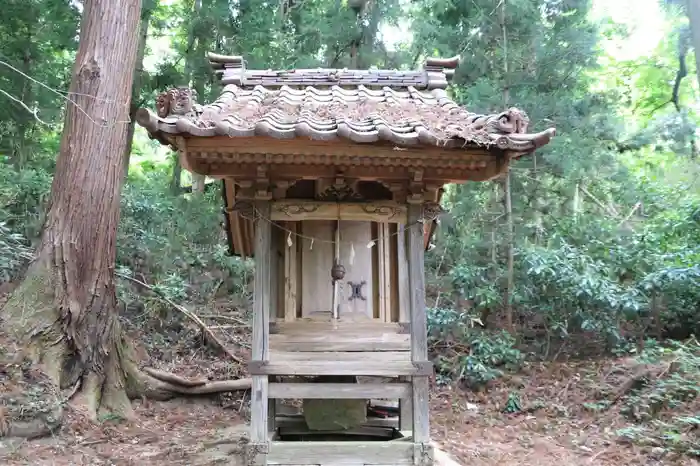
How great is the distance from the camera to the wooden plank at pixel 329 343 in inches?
172

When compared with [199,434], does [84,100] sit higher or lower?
higher

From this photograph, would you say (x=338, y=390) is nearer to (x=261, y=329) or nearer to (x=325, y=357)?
(x=325, y=357)

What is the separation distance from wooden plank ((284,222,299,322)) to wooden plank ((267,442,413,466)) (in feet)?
3.38

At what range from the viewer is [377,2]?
10.6 m

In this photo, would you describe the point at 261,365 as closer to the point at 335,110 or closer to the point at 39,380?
the point at 335,110

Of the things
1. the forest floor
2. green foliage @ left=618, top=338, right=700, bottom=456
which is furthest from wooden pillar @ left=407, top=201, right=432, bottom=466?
green foliage @ left=618, top=338, right=700, bottom=456

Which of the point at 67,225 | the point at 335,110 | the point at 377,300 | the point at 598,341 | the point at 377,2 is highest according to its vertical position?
the point at 377,2

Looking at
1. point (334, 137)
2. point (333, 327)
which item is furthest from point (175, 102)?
point (333, 327)

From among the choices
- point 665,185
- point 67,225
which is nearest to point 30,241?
point 67,225

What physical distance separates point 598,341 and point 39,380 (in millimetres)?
8112

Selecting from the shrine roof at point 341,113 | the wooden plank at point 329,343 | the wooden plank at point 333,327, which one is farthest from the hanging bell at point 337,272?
the shrine roof at point 341,113

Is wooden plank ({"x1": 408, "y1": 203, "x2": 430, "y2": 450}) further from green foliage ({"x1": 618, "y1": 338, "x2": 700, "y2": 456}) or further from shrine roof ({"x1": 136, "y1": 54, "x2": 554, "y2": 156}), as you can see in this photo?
green foliage ({"x1": 618, "y1": 338, "x2": 700, "y2": 456})

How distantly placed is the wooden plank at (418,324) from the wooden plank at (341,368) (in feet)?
0.28

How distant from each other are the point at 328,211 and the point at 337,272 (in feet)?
1.68
